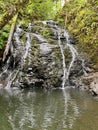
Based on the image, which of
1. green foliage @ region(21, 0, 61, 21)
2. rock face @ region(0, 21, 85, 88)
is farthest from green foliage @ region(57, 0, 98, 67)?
green foliage @ region(21, 0, 61, 21)

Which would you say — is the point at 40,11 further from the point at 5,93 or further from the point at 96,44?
the point at 5,93

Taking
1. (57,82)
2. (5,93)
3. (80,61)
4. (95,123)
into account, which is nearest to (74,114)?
(95,123)

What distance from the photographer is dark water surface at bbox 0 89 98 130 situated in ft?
24.2

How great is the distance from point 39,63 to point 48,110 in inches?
220

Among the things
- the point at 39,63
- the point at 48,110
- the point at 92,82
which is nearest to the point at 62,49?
the point at 39,63

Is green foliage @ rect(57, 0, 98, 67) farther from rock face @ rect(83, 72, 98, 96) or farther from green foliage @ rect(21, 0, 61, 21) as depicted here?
green foliage @ rect(21, 0, 61, 21)

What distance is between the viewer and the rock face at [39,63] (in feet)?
45.6

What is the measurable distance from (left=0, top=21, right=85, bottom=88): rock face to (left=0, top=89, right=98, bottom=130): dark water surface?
1.62m

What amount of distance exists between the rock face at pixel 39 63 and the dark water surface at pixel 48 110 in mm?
1623

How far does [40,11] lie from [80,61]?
1123 centimetres

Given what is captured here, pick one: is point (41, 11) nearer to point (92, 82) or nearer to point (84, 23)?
point (84, 23)

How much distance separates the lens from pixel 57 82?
1382 cm

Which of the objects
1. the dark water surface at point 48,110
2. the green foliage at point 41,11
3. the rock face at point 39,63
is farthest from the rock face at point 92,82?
the green foliage at point 41,11

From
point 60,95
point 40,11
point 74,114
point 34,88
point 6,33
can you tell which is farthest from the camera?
point 40,11
